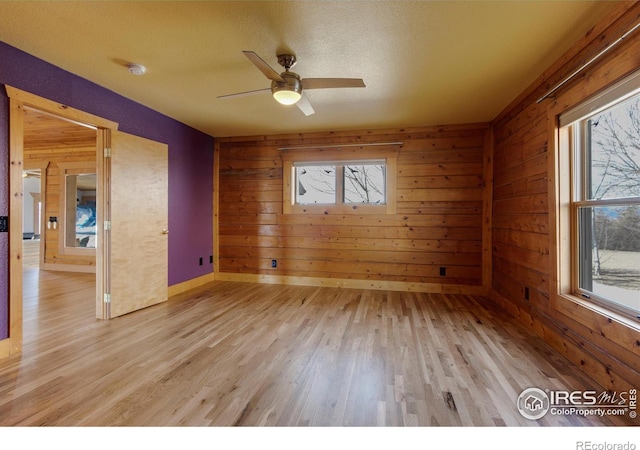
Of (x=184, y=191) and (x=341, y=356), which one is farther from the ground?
(x=184, y=191)

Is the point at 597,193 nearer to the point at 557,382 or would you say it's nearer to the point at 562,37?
the point at 562,37

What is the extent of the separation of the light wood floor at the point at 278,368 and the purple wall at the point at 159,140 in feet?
2.50

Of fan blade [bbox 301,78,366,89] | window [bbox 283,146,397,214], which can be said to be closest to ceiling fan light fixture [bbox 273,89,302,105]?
fan blade [bbox 301,78,366,89]

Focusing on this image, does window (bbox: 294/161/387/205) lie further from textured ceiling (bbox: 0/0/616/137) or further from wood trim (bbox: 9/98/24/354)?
wood trim (bbox: 9/98/24/354)

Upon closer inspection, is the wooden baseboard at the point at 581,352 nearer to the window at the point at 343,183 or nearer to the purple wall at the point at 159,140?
the window at the point at 343,183

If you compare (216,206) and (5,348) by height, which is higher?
(216,206)

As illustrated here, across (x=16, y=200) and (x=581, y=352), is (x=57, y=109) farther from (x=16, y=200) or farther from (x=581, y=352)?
(x=581, y=352)

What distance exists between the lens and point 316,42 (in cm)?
221

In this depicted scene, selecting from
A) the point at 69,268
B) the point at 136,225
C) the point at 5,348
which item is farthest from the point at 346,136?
the point at 69,268

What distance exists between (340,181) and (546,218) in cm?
273

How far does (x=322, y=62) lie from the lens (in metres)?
2.49

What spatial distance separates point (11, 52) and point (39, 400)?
102 inches

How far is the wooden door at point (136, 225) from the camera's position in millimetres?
3172
